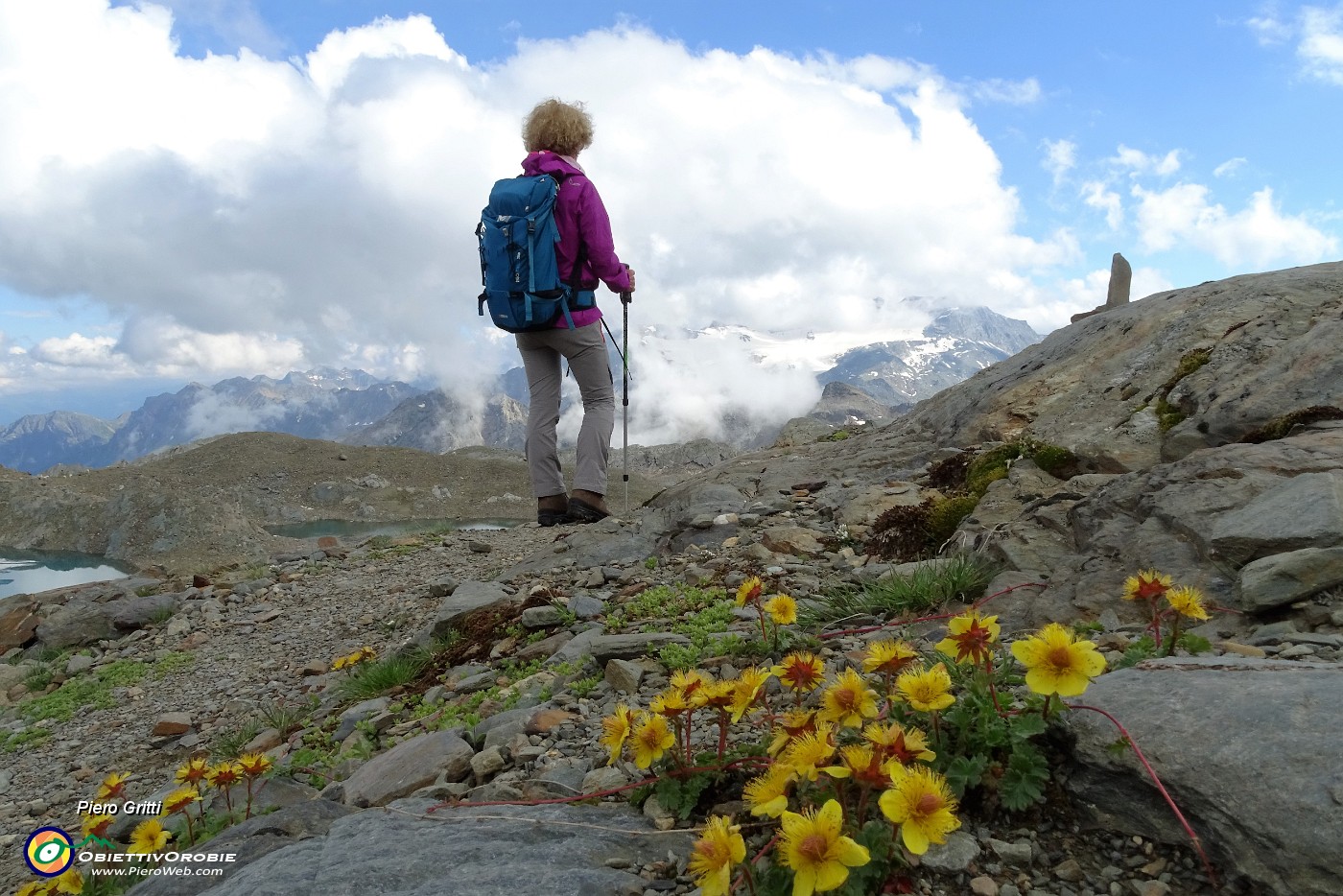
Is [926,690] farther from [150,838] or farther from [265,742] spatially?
[265,742]

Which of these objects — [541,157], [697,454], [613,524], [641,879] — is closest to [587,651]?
[641,879]

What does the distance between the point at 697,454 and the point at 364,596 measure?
109403mm

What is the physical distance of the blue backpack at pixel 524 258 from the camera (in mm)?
6922

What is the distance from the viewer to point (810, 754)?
1.96 metres

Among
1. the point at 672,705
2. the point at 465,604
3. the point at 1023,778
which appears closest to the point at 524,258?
the point at 465,604

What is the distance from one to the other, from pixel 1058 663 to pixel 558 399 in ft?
21.6

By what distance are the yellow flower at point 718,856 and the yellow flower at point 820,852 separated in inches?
4.5

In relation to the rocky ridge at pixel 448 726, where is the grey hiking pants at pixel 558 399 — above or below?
above

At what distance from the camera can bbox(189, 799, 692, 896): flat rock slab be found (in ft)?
6.81

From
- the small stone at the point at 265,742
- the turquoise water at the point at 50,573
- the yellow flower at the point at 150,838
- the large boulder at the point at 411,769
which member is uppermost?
the large boulder at the point at 411,769

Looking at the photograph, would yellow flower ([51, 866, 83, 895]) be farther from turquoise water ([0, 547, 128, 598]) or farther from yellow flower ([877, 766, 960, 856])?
turquoise water ([0, 547, 128, 598])

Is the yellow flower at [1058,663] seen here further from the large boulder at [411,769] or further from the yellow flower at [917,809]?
the large boulder at [411,769]

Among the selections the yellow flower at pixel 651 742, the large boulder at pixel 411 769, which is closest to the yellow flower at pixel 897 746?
the yellow flower at pixel 651 742

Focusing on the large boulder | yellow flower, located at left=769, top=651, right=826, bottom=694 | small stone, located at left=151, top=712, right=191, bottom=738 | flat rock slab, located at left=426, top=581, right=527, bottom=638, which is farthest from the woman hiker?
yellow flower, located at left=769, top=651, right=826, bottom=694
